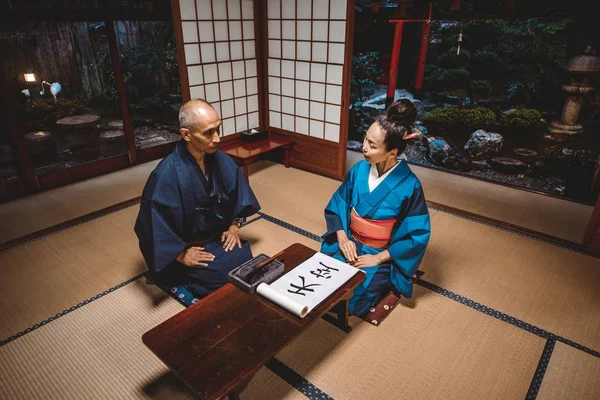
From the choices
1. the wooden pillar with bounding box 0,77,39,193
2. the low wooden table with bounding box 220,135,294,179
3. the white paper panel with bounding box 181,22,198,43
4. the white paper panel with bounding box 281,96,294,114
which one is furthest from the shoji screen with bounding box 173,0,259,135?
the wooden pillar with bounding box 0,77,39,193

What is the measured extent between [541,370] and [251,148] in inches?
151

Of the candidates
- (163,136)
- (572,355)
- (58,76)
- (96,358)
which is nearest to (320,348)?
(96,358)

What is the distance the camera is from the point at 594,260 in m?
3.13

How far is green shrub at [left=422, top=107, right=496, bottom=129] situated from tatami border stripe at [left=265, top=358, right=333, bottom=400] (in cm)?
716

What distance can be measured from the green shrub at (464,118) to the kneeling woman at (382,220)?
6.29 meters

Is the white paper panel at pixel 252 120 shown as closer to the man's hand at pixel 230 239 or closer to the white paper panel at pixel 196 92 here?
the white paper panel at pixel 196 92

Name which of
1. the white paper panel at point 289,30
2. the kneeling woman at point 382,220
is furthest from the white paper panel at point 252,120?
the kneeling woman at point 382,220

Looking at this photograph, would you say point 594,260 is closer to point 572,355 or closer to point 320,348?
point 572,355

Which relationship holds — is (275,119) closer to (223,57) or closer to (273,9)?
(223,57)

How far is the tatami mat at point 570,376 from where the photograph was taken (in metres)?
1.96

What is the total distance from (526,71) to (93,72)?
33.1ft

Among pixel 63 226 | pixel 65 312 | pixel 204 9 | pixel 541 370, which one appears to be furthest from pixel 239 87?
pixel 541 370

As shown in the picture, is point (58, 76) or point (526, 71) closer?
point (58, 76)

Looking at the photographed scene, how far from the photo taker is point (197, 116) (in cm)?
222
